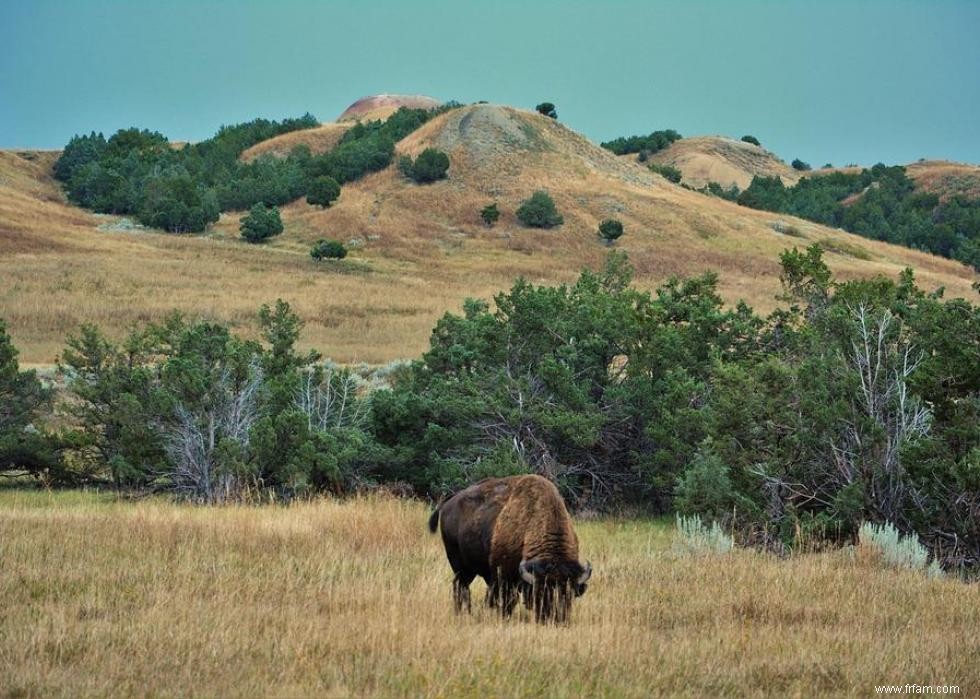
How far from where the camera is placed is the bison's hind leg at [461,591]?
8391 mm

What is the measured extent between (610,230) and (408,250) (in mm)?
16049

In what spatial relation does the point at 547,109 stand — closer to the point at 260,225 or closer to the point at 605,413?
the point at 260,225

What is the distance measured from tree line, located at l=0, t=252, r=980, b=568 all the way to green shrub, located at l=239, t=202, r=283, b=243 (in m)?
54.8

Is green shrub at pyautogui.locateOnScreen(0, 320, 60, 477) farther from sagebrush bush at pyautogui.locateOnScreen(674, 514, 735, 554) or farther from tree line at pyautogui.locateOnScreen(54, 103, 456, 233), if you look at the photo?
tree line at pyautogui.locateOnScreen(54, 103, 456, 233)

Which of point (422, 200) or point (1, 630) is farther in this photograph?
point (422, 200)

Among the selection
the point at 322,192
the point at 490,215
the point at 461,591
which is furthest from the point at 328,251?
the point at 461,591

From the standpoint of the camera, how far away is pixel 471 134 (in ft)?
Answer: 333

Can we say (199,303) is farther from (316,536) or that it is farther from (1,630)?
(1,630)

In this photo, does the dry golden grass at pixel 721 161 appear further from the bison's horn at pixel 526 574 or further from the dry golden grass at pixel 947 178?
the bison's horn at pixel 526 574

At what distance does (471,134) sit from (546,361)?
86.5 meters

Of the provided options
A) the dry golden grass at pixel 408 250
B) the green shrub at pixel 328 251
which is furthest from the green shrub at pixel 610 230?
the green shrub at pixel 328 251

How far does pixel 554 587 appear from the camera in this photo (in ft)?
25.6

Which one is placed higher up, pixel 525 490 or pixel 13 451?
pixel 525 490

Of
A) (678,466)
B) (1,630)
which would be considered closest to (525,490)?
(1,630)
